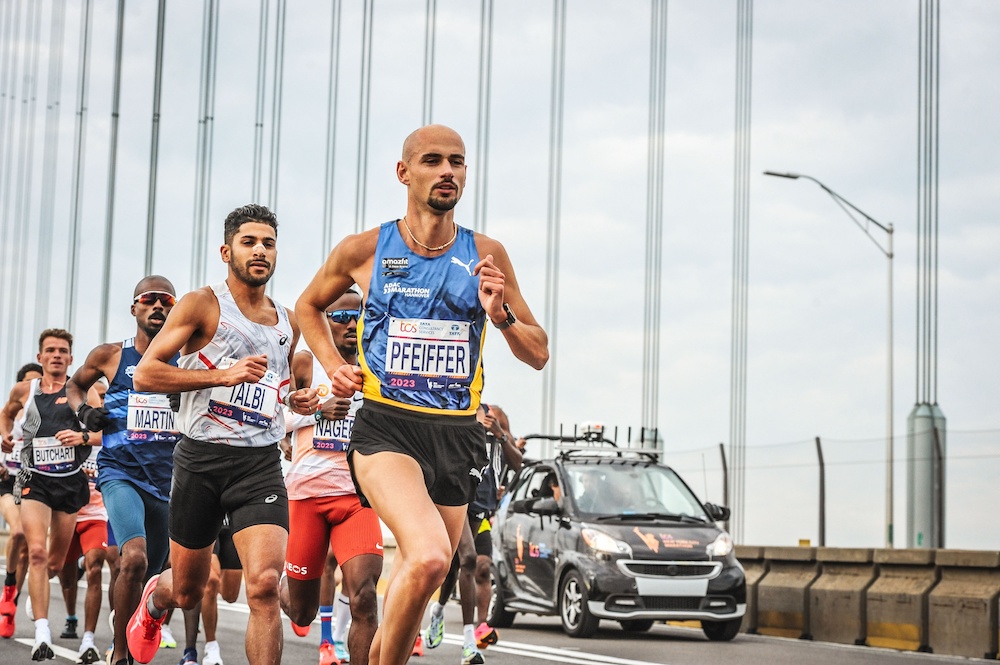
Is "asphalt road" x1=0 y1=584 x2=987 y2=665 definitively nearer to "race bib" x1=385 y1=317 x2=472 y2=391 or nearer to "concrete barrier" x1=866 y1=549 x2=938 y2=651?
"concrete barrier" x1=866 y1=549 x2=938 y2=651

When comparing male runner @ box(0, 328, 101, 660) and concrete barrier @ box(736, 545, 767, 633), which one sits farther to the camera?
concrete barrier @ box(736, 545, 767, 633)

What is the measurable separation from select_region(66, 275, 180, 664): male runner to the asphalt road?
53.1 inches

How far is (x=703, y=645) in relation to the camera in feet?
46.3

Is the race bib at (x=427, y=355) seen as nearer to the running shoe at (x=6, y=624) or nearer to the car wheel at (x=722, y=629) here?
the running shoe at (x=6, y=624)

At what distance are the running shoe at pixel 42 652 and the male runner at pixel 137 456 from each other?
1336 millimetres

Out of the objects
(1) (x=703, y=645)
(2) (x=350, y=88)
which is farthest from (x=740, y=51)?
(1) (x=703, y=645)

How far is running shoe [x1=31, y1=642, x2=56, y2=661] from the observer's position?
1060 cm

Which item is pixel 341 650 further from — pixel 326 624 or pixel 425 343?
pixel 425 343

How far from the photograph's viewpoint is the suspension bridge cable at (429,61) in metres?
36.7

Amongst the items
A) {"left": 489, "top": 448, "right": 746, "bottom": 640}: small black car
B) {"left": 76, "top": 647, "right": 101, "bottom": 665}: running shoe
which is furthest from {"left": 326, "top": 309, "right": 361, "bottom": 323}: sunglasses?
{"left": 489, "top": 448, "right": 746, "bottom": 640}: small black car

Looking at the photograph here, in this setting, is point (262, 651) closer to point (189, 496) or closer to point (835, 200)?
point (189, 496)

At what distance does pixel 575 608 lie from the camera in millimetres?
14883

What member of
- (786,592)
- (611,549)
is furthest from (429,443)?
(786,592)

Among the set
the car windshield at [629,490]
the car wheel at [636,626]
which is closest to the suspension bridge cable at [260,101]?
the car wheel at [636,626]
